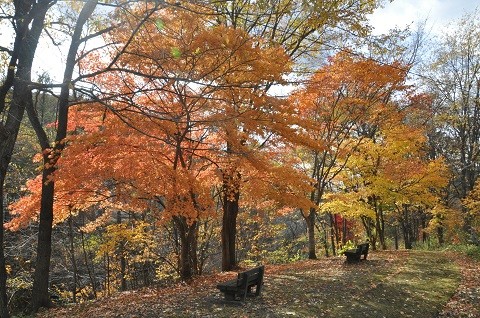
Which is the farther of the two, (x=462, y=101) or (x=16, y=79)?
(x=462, y=101)

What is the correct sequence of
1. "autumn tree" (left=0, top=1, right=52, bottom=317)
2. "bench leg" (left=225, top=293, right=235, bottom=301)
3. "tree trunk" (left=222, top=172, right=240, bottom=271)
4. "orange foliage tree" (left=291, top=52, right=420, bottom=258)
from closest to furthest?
"autumn tree" (left=0, top=1, right=52, bottom=317) → "bench leg" (left=225, top=293, right=235, bottom=301) → "tree trunk" (left=222, top=172, right=240, bottom=271) → "orange foliage tree" (left=291, top=52, right=420, bottom=258)

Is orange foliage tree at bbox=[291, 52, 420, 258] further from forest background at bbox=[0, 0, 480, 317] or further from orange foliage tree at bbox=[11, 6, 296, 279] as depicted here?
orange foliage tree at bbox=[11, 6, 296, 279]

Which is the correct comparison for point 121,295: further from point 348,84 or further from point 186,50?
point 348,84

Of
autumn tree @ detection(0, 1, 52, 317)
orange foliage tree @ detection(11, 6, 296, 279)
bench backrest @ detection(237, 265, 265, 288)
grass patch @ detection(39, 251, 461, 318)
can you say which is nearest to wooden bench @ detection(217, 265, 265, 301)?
bench backrest @ detection(237, 265, 265, 288)

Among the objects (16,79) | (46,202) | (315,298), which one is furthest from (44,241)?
(315,298)

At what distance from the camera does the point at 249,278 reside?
7793mm

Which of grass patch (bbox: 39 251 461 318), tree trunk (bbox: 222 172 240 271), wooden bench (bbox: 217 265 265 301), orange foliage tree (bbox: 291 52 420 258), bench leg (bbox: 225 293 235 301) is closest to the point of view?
grass patch (bbox: 39 251 461 318)

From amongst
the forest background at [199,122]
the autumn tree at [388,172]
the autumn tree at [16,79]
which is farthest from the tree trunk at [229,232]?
the autumn tree at [16,79]

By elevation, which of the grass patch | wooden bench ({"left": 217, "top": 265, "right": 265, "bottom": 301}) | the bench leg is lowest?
the grass patch

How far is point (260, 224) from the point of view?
80.8 ft

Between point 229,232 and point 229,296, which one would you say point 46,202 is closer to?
point 229,296

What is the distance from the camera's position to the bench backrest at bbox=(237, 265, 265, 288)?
759 centimetres

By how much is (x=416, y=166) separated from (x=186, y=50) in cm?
1462

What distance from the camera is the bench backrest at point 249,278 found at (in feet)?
24.9
